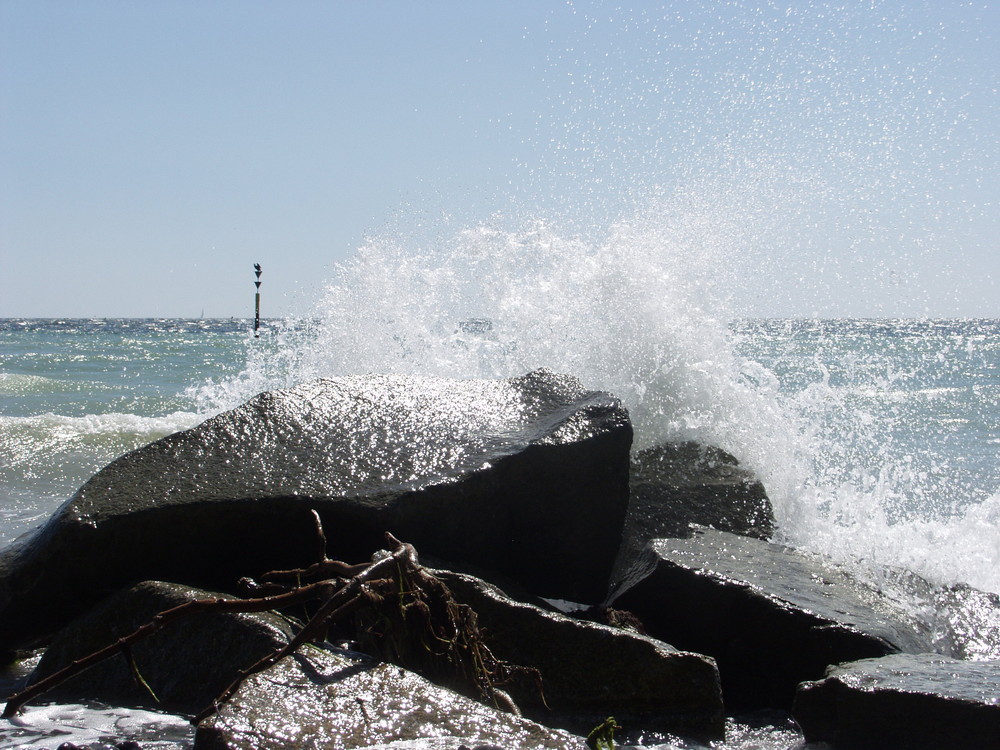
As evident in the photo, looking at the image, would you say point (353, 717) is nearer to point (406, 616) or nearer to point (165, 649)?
point (406, 616)

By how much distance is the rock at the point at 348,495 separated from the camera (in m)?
3.04

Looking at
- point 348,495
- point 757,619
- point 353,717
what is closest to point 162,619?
point 353,717

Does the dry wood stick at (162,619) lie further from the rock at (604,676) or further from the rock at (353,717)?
the rock at (604,676)

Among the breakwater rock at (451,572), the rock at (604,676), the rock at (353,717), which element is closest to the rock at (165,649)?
the breakwater rock at (451,572)

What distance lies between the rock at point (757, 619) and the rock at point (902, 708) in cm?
42

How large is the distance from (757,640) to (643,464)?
65.8 inches

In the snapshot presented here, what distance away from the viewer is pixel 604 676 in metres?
2.67

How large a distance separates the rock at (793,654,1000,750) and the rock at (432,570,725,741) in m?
0.27

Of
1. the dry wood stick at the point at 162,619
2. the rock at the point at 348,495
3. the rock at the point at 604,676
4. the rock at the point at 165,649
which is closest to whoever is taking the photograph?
the dry wood stick at the point at 162,619

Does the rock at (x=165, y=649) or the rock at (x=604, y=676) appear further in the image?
the rock at (x=604, y=676)

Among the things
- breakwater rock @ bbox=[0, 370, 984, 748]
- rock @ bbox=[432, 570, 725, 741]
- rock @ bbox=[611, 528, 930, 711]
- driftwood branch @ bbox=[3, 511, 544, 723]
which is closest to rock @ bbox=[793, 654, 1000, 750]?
breakwater rock @ bbox=[0, 370, 984, 748]

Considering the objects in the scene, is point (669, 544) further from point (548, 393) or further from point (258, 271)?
point (258, 271)

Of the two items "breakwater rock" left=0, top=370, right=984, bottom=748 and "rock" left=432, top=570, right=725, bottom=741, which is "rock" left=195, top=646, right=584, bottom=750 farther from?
"rock" left=432, top=570, right=725, bottom=741

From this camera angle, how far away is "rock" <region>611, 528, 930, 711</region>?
3.05 m
